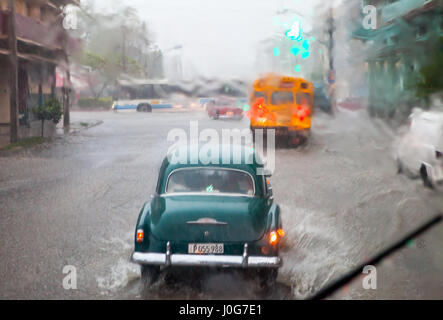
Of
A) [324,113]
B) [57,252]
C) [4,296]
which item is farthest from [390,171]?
[324,113]

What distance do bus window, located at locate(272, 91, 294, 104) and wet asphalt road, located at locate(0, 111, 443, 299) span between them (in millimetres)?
2131

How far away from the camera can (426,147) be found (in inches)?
452

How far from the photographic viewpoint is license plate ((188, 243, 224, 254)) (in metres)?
5.90

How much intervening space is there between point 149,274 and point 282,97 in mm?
14984

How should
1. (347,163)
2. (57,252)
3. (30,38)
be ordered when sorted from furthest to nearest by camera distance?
(30,38) < (347,163) < (57,252)

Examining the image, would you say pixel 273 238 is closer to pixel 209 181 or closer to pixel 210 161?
pixel 209 181

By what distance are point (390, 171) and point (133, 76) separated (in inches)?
1764

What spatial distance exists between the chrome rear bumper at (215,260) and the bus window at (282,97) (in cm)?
1494

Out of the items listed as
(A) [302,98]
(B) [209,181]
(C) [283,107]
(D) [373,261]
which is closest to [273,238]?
(B) [209,181]

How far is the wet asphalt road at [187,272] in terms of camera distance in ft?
20.3

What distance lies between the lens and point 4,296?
588cm
